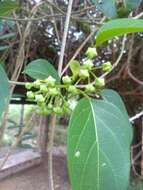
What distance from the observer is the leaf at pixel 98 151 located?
31 centimetres

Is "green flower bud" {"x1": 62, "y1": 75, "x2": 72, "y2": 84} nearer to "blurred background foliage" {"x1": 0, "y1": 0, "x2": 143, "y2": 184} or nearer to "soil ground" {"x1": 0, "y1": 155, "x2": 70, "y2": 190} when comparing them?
"blurred background foliage" {"x1": 0, "y1": 0, "x2": 143, "y2": 184}

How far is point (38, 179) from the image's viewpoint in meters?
1.64

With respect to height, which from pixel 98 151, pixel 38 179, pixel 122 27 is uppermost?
pixel 122 27

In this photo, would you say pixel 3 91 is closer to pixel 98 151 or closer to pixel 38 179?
pixel 98 151

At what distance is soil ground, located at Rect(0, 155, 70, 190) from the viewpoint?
157 cm

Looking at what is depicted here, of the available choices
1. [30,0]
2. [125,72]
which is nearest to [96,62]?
[125,72]

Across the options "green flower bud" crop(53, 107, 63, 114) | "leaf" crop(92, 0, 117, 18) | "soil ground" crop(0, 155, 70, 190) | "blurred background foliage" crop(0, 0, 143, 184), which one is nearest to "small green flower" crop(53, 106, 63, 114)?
"green flower bud" crop(53, 107, 63, 114)

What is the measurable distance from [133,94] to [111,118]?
1.10 m

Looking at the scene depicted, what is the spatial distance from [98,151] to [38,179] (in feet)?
4.53

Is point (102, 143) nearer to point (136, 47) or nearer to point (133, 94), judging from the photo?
point (136, 47)

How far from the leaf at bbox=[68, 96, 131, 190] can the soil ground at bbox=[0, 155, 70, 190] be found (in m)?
1.27

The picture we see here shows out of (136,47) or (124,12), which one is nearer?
(124,12)

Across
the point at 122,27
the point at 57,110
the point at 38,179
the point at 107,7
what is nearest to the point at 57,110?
the point at 57,110

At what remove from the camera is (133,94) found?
1413 millimetres
